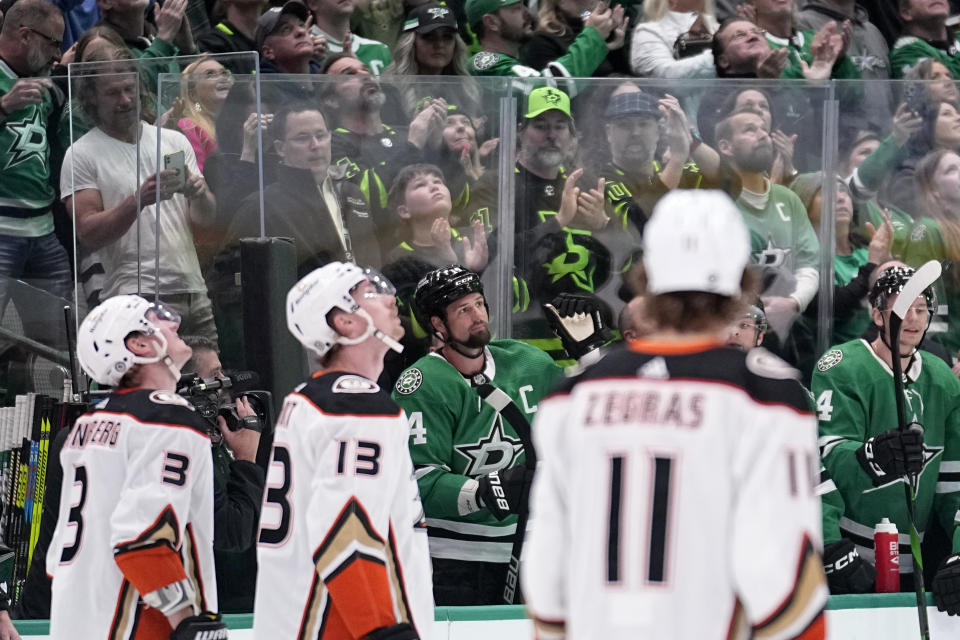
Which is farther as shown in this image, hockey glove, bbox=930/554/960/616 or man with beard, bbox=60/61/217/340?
man with beard, bbox=60/61/217/340

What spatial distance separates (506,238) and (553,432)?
303 cm

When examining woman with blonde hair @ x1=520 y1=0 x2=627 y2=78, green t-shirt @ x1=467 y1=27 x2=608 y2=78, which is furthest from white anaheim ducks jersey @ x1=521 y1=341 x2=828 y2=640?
woman with blonde hair @ x1=520 y1=0 x2=627 y2=78

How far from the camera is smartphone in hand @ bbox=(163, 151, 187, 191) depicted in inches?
213

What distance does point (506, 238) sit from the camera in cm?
582

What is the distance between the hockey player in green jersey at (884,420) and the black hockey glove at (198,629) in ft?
7.80

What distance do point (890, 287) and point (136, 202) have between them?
2692 millimetres

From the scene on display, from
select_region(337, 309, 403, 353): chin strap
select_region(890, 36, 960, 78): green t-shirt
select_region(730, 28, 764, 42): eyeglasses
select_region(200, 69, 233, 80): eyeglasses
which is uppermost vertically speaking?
select_region(890, 36, 960, 78): green t-shirt

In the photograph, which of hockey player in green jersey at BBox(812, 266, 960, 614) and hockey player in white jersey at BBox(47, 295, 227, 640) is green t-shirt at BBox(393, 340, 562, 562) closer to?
hockey player in green jersey at BBox(812, 266, 960, 614)

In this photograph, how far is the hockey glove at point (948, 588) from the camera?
5.08 m

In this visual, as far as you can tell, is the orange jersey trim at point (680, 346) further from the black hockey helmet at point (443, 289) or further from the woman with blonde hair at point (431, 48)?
the woman with blonde hair at point (431, 48)

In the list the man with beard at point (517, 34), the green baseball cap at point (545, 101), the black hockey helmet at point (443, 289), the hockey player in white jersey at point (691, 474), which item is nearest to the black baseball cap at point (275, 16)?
the man with beard at point (517, 34)

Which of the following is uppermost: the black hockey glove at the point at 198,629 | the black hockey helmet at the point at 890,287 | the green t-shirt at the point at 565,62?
the green t-shirt at the point at 565,62

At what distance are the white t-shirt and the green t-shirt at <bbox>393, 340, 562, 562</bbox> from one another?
870mm

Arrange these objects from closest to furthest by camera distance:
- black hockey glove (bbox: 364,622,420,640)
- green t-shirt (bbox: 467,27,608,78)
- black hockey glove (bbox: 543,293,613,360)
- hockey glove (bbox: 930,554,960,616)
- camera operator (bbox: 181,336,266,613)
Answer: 1. black hockey glove (bbox: 364,622,420,640)
2. camera operator (bbox: 181,336,266,613)
3. hockey glove (bbox: 930,554,960,616)
4. black hockey glove (bbox: 543,293,613,360)
5. green t-shirt (bbox: 467,27,608,78)
